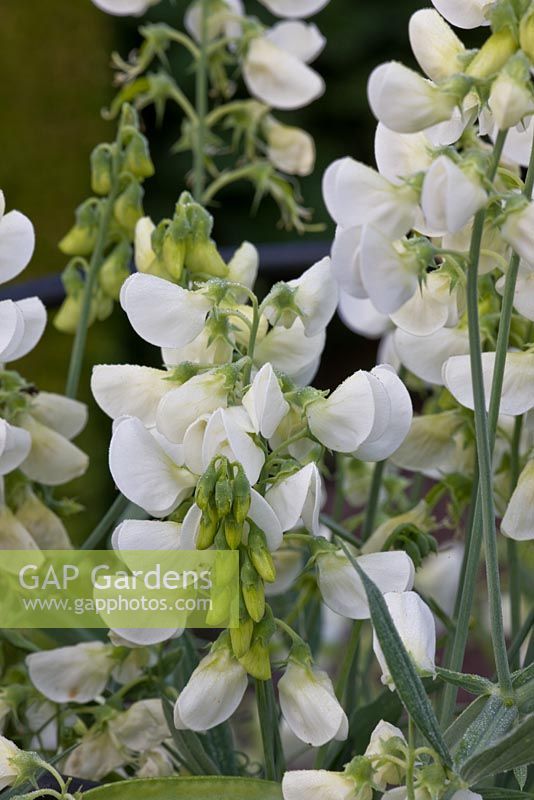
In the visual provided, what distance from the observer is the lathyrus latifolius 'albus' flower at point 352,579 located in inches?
20.6

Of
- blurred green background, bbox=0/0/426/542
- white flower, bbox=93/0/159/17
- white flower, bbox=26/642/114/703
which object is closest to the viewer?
white flower, bbox=26/642/114/703

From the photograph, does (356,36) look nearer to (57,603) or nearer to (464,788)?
(57,603)

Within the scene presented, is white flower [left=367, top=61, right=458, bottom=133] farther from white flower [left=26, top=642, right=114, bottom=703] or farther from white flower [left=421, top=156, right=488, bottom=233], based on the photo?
white flower [left=26, top=642, right=114, bottom=703]

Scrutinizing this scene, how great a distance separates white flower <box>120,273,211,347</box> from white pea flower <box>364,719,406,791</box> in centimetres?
17

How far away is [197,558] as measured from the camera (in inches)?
20.1

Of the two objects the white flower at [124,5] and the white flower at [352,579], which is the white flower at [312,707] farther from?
the white flower at [124,5]

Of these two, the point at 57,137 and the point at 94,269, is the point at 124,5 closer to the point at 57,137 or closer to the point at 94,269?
the point at 94,269

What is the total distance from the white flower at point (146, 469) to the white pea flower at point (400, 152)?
14cm

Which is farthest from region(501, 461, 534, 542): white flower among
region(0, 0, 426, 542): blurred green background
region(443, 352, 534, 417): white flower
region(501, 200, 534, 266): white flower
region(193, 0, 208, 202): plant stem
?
region(0, 0, 426, 542): blurred green background

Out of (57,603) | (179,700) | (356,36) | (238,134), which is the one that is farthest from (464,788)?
(356,36)

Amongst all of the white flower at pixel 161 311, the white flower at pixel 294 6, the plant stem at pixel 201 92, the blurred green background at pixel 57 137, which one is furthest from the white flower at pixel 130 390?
the blurred green background at pixel 57 137

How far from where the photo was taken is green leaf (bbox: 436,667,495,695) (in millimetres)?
478

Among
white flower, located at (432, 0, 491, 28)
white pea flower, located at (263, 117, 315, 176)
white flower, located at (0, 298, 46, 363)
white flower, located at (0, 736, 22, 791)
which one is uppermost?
white flower, located at (432, 0, 491, 28)

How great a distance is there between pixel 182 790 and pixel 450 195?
0.84 feet
